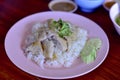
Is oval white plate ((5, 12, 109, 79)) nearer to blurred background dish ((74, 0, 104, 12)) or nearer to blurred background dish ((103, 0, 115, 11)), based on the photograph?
blurred background dish ((74, 0, 104, 12))

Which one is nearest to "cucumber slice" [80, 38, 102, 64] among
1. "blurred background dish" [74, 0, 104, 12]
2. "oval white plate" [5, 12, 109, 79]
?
"oval white plate" [5, 12, 109, 79]

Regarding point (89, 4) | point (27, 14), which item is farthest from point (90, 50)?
point (27, 14)

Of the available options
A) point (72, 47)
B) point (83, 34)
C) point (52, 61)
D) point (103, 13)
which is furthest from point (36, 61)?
point (103, 13)

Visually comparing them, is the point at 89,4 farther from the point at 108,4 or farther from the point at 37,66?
the point at 37,66

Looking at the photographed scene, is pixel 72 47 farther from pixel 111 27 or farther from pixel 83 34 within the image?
pixel 111 27

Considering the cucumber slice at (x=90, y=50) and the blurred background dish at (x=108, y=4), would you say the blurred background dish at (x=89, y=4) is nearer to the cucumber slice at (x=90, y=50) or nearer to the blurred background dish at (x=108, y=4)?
the blurred background dish at (x=108, y=4)

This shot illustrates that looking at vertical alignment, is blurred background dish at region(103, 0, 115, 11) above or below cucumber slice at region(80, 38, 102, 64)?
above

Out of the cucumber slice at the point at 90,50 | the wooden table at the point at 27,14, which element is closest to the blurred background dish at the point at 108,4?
the wooden table at the point at 27,14
